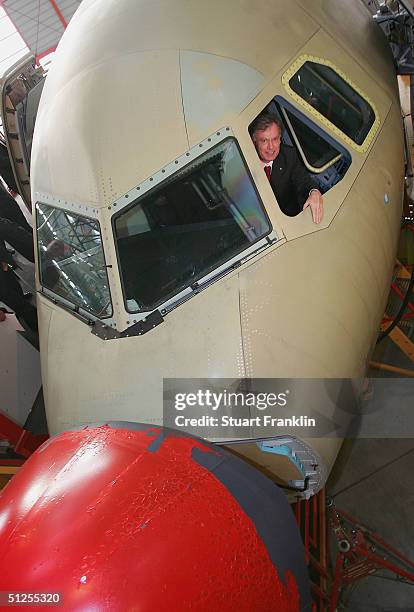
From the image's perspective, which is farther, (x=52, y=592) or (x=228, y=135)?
(x=228, y=135)

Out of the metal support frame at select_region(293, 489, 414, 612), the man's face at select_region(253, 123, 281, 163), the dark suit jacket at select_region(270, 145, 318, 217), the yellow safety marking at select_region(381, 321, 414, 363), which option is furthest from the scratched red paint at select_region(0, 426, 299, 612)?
the yellow safety marking at select_region(381, 321, 414, 363)

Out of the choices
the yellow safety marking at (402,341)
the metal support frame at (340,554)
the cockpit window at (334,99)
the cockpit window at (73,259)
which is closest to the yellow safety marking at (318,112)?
the cockpit window at (334,99)

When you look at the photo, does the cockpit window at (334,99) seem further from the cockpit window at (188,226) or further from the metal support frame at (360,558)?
the metal support frame at (360,558)

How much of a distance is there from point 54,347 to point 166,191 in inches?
52.4

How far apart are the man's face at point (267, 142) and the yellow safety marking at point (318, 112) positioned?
1.51ft

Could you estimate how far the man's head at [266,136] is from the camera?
4148 millimetres

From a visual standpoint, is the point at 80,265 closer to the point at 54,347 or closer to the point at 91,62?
the point at 54,347

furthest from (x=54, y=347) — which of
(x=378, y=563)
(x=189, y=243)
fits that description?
(x=378, y=563)

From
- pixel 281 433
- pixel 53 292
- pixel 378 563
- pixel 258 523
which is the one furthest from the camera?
pixel 378 563

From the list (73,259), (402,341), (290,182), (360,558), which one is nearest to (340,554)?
(360,558)

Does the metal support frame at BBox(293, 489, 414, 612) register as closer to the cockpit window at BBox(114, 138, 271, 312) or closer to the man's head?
the cockpit window at BBox(114, 138, 271, 312)

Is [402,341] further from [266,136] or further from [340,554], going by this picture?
[266,136]

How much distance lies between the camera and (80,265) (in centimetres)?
432

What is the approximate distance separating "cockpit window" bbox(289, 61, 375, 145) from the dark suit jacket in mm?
444
